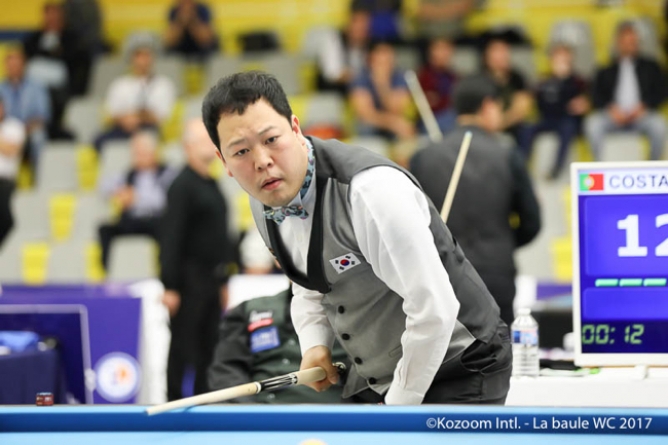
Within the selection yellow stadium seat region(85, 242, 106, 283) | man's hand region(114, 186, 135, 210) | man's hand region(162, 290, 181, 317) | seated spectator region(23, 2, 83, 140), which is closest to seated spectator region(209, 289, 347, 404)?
man's hand region(162, 290, 181, 317)

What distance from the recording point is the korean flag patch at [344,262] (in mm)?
2682

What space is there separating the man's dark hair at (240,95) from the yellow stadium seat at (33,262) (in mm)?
6076

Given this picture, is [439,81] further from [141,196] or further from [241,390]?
[241,390]

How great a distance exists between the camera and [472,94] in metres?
4.61

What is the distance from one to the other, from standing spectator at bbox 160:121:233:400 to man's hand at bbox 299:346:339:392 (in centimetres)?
257

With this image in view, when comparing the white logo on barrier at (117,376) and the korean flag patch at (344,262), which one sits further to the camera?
the white logo on barrier at (117,376)

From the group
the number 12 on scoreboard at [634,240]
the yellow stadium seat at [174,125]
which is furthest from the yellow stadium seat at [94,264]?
the number 12 on scoreboard at [634,240]

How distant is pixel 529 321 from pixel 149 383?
9.65ft

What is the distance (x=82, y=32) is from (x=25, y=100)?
1.10m

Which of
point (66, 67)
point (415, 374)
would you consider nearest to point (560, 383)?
point (415, 374)

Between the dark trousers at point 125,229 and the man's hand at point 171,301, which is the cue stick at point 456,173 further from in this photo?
the dark trousers at point 125,229

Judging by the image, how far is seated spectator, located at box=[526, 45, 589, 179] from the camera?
877cm

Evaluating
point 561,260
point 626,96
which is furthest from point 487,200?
point 626,96

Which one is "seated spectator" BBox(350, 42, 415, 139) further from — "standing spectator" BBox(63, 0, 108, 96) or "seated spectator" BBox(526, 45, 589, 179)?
"standing spectator" BBox(63, 0, 108, 96)
